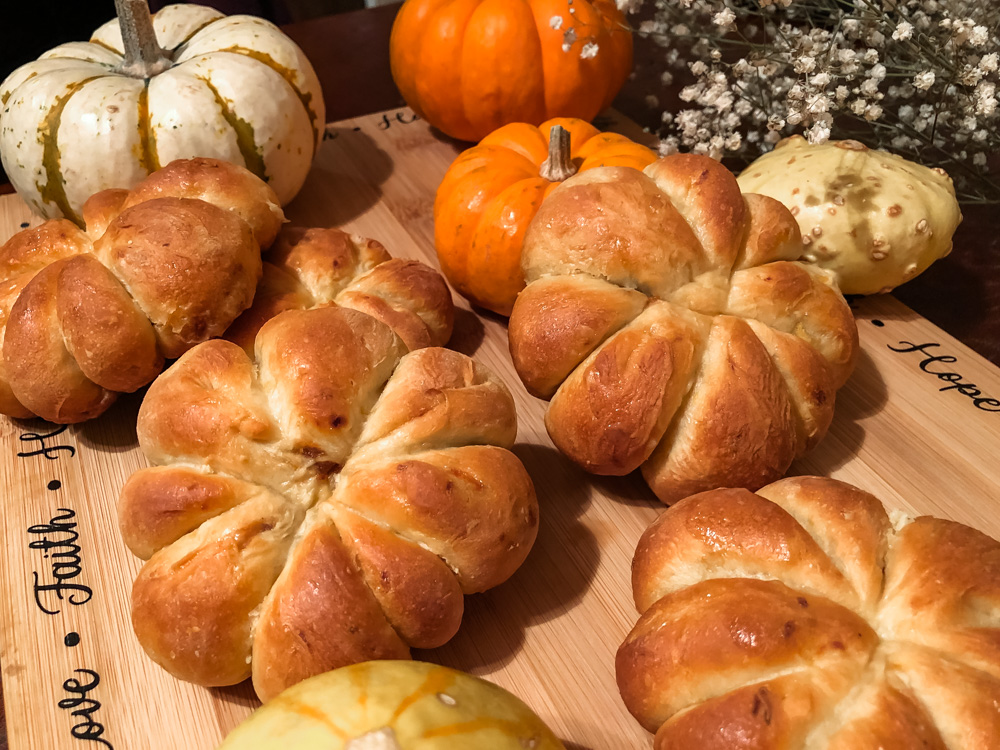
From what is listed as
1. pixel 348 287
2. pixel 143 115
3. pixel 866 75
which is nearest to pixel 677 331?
pixel 348 287

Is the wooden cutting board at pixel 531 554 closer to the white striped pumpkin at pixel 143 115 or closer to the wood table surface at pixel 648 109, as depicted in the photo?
the wood table surface at pixel 648 109

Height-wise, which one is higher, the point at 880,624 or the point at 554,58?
the point at 554,58

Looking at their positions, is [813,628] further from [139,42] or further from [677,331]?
[139,42]

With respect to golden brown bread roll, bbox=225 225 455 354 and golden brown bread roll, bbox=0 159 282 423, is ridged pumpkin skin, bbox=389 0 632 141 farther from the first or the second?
golden brown bread roll, bbox=0 159 282 423

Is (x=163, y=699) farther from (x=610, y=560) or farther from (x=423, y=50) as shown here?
(x=423, y=50)

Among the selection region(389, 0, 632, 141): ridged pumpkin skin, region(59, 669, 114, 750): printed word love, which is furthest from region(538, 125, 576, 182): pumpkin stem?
region(59, 669, 114, 750): printed word love

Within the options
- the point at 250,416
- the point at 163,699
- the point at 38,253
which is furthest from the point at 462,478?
the point at 38,253

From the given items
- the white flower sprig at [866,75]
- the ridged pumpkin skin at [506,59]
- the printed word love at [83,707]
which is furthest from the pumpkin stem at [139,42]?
the printed word love at [83,707]
